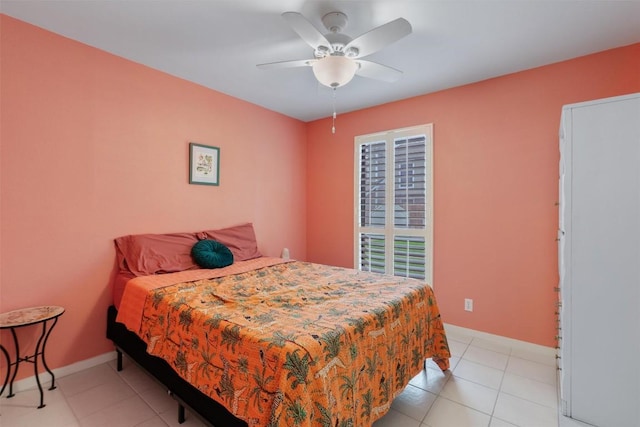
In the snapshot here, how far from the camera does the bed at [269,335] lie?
4.00 ft

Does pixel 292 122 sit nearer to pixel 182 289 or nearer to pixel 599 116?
pixel 182 289

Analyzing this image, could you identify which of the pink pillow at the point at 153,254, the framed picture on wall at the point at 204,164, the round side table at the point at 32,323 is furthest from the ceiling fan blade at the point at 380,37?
the round side table at the point at 32,323

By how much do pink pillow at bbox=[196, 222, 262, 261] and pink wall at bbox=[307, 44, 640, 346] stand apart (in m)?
2.02

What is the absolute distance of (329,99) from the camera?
11.2ft

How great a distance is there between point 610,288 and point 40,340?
3.60 meters

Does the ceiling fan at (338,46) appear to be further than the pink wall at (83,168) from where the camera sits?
No

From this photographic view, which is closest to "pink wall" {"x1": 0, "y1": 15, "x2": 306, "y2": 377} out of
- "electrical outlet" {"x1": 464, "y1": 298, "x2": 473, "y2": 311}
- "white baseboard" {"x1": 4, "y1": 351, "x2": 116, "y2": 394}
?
"white baseboard" {"x1": 4, "y1": 351, "x2": 116, "y2": 394}

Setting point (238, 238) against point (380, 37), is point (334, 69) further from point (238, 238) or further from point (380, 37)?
point (238, 238)

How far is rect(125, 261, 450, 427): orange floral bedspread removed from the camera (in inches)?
47.2

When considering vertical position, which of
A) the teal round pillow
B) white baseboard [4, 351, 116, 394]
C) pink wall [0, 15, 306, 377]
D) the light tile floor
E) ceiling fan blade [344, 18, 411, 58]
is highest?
ceiling fan blade [344, 18, 411, 58]

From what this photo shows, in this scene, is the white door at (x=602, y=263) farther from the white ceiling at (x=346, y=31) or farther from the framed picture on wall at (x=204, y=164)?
the framed picture on wall at (x=204, y=164)

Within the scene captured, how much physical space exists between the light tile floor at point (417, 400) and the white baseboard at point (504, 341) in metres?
0.10

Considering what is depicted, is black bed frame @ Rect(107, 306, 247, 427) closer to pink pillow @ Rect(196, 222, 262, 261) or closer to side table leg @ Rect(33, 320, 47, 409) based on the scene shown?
side table leg @ Rect(33, 320, 47, 409)

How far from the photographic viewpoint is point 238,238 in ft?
10.6
